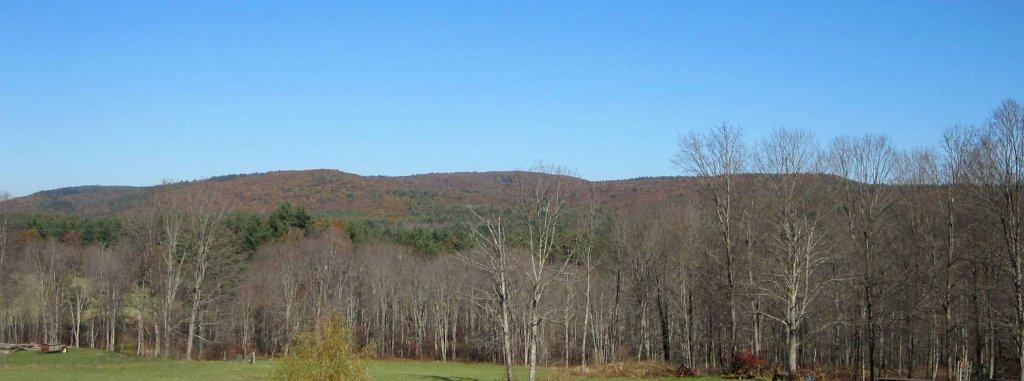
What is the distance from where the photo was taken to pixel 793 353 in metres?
36.2

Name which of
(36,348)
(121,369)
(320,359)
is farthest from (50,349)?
(320,359)

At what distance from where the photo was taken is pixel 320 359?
70.3 feet

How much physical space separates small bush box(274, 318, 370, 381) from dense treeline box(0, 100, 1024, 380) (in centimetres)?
177

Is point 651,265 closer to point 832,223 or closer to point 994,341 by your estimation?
point 832,223

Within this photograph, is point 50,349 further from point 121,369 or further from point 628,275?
point 628,275

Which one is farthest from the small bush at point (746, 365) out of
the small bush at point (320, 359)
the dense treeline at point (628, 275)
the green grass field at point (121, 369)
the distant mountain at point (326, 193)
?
the distant mountain at point (326, 193)

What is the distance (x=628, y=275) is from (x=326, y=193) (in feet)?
375

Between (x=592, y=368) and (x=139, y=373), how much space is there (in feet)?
70.9

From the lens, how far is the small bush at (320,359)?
21297mm

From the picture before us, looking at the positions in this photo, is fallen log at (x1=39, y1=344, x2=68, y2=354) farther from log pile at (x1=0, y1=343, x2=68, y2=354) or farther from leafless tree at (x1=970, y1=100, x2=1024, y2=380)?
leafless tree at (x1=970, y1=100, x2=1024, y2=380)

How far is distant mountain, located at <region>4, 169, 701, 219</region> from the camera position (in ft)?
452

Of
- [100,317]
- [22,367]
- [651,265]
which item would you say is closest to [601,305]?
[651,265]

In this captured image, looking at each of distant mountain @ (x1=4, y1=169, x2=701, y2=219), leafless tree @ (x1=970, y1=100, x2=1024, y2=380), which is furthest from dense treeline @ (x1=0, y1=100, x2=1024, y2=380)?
distant mountain @ (x1=4, y1=169, x2=701, y2=219)

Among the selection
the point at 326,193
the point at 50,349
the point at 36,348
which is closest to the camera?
the point at 50,349
